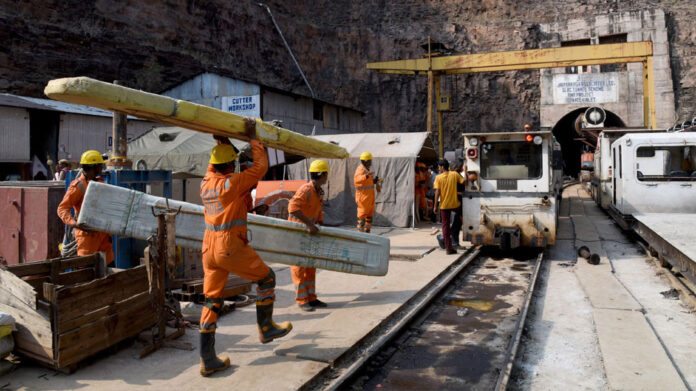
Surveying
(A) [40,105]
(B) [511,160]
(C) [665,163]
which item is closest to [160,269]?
(B) [511,160]

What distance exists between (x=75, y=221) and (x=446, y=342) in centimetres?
421

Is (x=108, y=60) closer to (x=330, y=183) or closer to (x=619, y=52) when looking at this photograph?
(x=330, y=183)

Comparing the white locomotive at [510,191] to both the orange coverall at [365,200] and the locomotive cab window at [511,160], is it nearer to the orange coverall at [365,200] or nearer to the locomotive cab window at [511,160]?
the locomotive cab window at [511,160]

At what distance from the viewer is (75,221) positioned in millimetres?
5047

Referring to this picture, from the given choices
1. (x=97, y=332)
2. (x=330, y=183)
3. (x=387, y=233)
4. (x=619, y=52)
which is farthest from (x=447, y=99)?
(x=97, y=332)

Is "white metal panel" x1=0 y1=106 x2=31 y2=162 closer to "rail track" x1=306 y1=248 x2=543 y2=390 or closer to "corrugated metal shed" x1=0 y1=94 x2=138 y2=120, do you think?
"corrugated metal shed" x1=0 y1=94 x2=138 y2=120

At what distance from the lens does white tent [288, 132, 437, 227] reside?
13.8 meters

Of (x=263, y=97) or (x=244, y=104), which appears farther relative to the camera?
(x=244, y=104)

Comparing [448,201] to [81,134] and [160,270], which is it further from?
[81,134]

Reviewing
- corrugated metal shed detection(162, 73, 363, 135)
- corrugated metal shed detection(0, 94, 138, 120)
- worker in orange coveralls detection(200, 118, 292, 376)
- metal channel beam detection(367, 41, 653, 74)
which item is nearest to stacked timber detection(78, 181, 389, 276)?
worker in orange coveralls detection(200, 118, 292, 376)

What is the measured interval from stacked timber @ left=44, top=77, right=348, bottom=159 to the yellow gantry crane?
1774 centimetres

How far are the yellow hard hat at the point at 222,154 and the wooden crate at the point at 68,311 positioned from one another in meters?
1.49

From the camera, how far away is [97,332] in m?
4.01

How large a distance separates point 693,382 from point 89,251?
5959 mm
